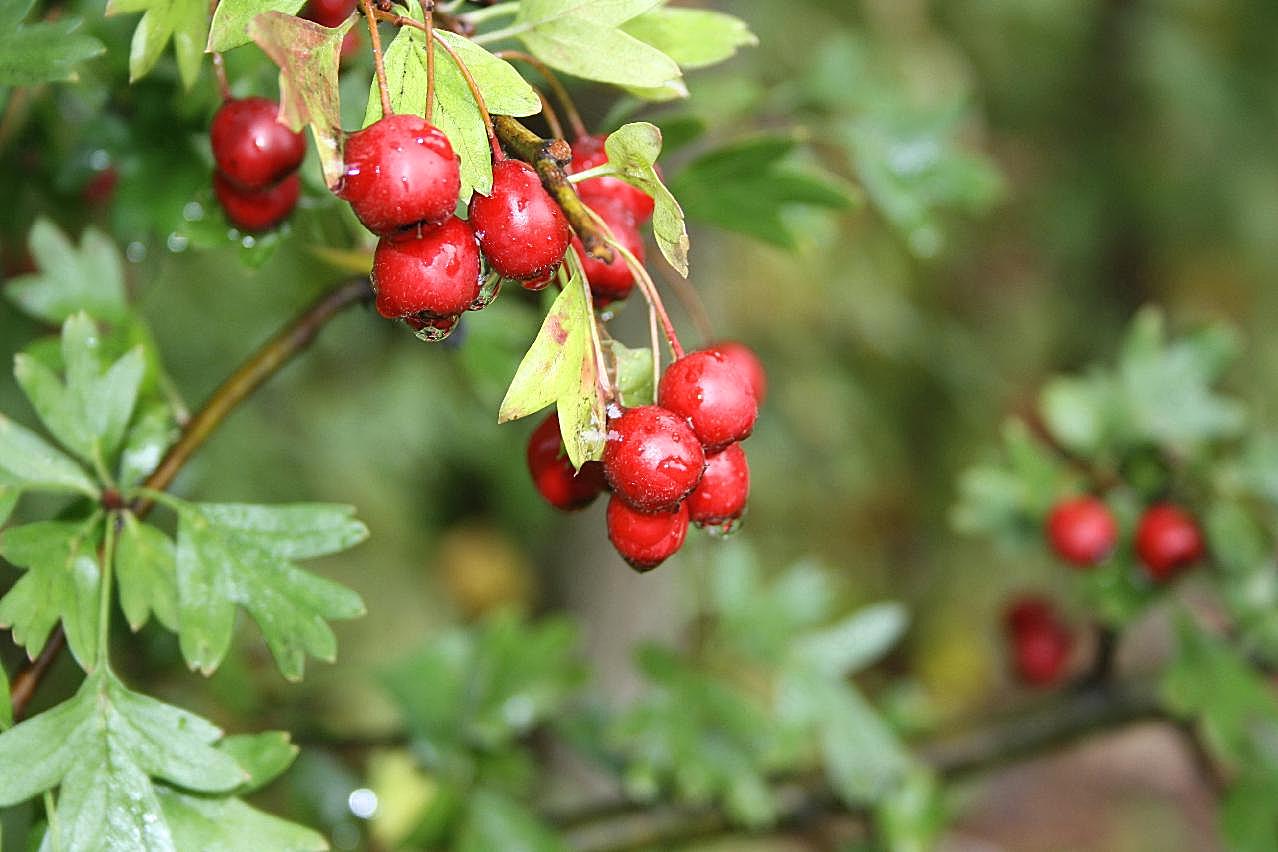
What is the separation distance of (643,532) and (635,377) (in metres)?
0.07

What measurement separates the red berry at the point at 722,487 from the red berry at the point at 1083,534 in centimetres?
53

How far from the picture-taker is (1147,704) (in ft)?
3.46

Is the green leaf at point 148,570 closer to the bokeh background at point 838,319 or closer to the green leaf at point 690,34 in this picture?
the bokeh background at point 838,319

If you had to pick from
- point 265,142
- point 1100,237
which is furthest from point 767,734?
point 1100,237

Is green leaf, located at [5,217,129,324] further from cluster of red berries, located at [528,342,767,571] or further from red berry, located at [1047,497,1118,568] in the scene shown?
red berry, located at [1047,497,1118,568]

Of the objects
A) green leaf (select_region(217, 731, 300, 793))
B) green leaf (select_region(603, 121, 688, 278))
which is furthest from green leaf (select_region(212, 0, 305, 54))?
green leaf (select_region(217, 731, 300, 793))

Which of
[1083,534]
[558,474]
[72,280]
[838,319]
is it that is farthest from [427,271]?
[838,319]

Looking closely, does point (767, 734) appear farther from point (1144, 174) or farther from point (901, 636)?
point (1144, 174)

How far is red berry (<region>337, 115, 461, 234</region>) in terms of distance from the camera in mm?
401

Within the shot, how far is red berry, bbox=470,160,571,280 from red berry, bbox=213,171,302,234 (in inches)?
9.1

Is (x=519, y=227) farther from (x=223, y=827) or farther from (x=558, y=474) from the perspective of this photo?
(x=223, y=827)

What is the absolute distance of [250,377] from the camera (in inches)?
25.9

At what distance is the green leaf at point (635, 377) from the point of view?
0.51 m

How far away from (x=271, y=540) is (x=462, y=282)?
24cm
